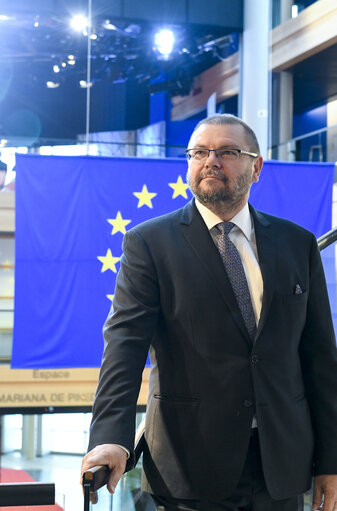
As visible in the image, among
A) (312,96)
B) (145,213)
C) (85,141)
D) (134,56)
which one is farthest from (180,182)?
(312,96)

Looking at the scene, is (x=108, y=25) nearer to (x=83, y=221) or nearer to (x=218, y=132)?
(x=83, y=221)

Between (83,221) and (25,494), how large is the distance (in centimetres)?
512

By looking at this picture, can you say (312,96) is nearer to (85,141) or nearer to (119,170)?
(85,141)

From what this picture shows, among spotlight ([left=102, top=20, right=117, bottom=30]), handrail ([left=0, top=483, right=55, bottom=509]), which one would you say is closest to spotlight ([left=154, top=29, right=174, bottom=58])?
spotlight ([left=102, top=20, right=117, bottom=30])

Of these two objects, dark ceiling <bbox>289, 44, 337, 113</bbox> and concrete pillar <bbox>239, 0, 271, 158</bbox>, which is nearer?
concrete pillar <bbox>239, 0, 271, 158</bbox>

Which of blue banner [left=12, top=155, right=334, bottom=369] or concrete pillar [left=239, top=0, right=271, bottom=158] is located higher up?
concrete pillar [left=239, top=0, right=271, bottom=158]

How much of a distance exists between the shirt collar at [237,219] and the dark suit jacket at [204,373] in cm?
5

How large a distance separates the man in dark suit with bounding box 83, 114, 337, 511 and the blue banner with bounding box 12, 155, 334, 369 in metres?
4.45

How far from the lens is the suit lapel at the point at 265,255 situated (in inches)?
66.4

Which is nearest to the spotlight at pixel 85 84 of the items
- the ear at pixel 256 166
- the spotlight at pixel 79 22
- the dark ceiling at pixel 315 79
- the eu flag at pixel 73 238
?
the spotlight at pixel 79 22

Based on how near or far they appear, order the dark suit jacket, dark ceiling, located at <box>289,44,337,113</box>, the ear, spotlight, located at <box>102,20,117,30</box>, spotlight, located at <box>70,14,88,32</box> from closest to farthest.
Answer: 1. the dark suit jacket
2. the ear
3. spotlight, located at <box>70,14,88,32</box>
4. spotlight, located at <box>102,20,117,30</box>
5. dark ceiling, located at <box>289,44,337,113</box>

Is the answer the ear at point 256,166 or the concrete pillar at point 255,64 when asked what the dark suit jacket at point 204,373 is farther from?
the concrete pillar at point 255,64

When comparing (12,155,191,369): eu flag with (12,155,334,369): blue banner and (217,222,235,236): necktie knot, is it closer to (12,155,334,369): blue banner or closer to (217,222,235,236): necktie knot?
(12,155,334,369): blue banner

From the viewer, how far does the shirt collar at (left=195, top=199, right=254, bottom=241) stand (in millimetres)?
1792
